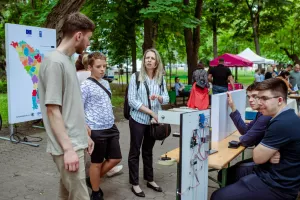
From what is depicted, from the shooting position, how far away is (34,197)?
401cm

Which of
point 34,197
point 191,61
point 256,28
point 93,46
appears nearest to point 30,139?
point 34,197

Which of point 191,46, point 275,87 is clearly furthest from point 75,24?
point 191,46

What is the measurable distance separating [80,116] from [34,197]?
7.66 ft

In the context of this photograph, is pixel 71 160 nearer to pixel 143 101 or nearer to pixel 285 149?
pixel 285 149

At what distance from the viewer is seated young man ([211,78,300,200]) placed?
2592mm

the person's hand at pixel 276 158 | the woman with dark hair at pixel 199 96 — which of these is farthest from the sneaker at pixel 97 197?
the woman with dark hair at pixel 199 96

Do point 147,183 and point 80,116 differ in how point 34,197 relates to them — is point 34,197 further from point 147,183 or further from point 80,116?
point 80,116

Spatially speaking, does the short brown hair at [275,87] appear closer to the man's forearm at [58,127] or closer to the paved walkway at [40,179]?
the man's forearm at [58,127]

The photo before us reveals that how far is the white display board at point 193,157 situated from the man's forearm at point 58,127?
935mm

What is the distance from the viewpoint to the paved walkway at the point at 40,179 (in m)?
4.08

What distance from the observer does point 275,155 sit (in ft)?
8.68

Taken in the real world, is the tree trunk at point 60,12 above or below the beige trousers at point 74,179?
above

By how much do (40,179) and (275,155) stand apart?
Result: 11.0ft

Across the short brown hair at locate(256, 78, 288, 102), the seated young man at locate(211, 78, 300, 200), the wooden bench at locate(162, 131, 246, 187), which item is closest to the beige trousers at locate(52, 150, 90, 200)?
the wooden bench at locate(162, 131, 246, 187)
